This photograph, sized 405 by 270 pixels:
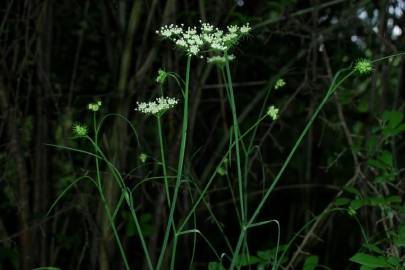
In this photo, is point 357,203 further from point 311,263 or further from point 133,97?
point 133,97

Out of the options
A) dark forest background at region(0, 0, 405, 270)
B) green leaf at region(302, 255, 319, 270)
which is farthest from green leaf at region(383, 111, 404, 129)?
green leaf at region(302, 255, 319, 270)

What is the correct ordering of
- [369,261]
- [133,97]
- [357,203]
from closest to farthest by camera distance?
[369,261]
[357,203]
[133,97]

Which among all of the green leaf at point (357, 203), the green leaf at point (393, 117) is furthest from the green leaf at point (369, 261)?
the green leaf at point (393, 117)

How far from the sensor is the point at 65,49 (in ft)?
10.3

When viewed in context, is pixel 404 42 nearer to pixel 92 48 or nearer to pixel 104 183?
pixel 104 183

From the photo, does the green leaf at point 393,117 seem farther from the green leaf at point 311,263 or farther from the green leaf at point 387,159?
the green leaf at point 311,263

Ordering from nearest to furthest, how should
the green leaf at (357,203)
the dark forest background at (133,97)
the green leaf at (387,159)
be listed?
the green leaf at (357,203)
the green leaf at (387,159)
the dark forest background at (133,97)

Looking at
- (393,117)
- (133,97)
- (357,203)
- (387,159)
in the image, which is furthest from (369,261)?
(133,97)

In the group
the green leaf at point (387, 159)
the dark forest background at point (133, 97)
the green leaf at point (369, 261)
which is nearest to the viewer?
the green leaf at point (369, 261)

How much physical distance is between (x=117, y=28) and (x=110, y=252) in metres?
0.91

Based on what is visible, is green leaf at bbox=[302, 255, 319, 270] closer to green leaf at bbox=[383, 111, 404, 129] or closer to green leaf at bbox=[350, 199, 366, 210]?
green leaf at bbox=[350, 199, 366, 210]

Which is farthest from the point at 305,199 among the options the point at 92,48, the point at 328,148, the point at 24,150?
the point at 24,150

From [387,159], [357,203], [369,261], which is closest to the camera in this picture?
[369,261]

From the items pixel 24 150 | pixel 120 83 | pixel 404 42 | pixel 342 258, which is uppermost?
pixel 404 42
